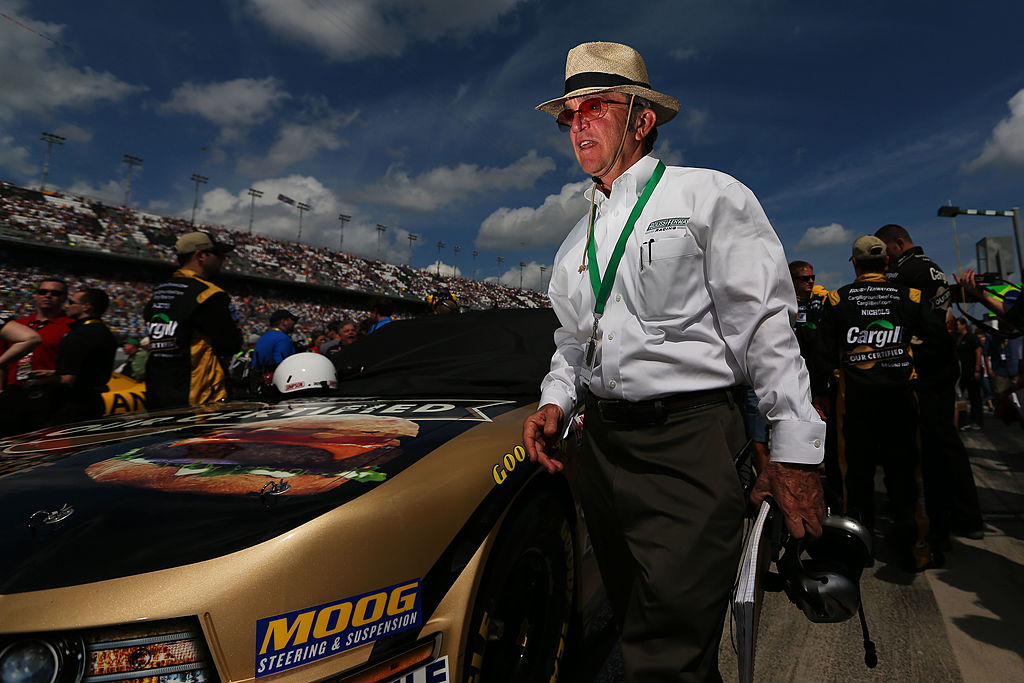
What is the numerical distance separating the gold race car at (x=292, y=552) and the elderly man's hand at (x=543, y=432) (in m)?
0.15

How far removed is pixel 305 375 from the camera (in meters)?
2.61

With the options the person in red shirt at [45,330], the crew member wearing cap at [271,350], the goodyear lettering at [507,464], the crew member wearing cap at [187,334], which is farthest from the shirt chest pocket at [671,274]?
the crew member wearing cap at [271,350]

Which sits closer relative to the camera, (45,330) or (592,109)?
(592,109)

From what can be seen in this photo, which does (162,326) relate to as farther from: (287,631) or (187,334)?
(287,631)

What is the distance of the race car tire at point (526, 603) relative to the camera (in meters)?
1.37

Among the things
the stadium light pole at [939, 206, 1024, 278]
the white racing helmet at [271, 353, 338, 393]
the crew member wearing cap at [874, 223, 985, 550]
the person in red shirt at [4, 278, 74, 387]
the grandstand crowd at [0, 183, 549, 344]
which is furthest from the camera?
the grandstand crowd at [0, 183, 549, 344]

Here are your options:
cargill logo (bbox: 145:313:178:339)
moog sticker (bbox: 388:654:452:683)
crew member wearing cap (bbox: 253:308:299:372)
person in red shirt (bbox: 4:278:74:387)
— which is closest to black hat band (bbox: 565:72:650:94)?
moog sticker (bbox: 388:654:452:683)

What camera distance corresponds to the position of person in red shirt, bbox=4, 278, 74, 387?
11.7 feet

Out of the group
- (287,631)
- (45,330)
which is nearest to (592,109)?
(287,631)

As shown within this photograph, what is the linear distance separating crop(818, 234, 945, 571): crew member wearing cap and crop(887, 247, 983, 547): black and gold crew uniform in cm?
22

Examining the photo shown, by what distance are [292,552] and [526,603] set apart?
31.9 inches

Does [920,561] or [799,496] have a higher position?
[799,496]

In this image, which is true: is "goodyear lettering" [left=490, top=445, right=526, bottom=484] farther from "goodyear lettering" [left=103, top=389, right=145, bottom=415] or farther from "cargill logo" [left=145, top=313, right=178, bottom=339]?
"goodyear lettering" [left=103, top=389, right=145, bottom=415]

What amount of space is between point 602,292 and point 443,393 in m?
1.13
